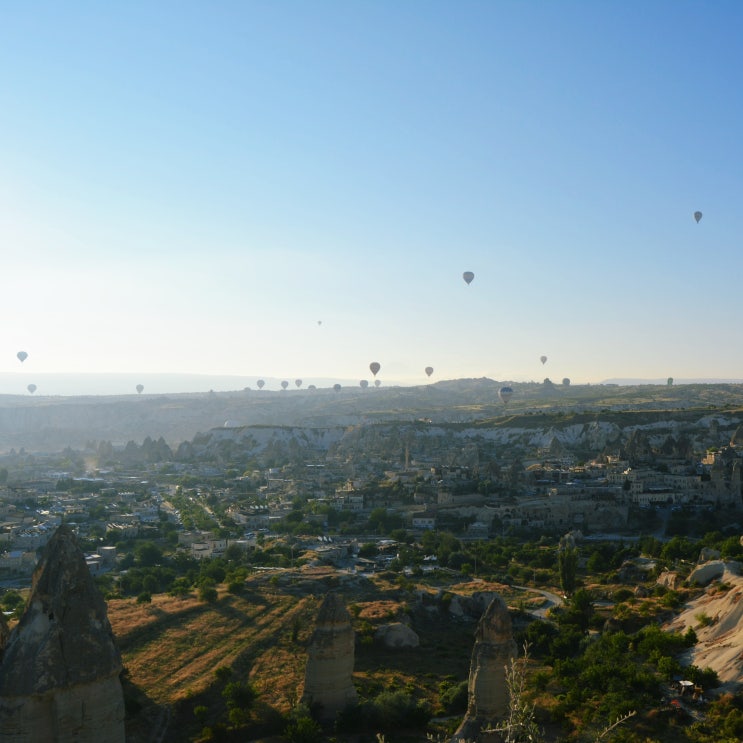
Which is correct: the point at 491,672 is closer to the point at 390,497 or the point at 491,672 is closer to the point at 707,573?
the point at 707,573

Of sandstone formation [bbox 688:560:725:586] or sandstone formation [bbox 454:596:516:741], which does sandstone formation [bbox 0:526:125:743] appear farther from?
sandstone formation [bbox 688:560:725:586]

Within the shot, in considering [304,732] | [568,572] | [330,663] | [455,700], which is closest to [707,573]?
[568,572]

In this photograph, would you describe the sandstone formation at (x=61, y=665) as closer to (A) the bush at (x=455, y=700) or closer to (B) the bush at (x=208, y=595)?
(A) the bush at (x=455, y=700)

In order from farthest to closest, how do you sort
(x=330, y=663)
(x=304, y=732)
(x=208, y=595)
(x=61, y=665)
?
(x=208, y=595)
(x=330, y=663)
(x=304, y=732)
(x=61, y=665)

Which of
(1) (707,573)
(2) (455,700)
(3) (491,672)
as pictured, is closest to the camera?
(3) (491,672)

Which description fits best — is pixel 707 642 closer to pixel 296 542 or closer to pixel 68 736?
pixel 68 736

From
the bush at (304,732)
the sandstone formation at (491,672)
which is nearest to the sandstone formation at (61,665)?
the bush at (304,732)

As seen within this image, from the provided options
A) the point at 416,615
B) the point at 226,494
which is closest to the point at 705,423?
the point at 226,494
